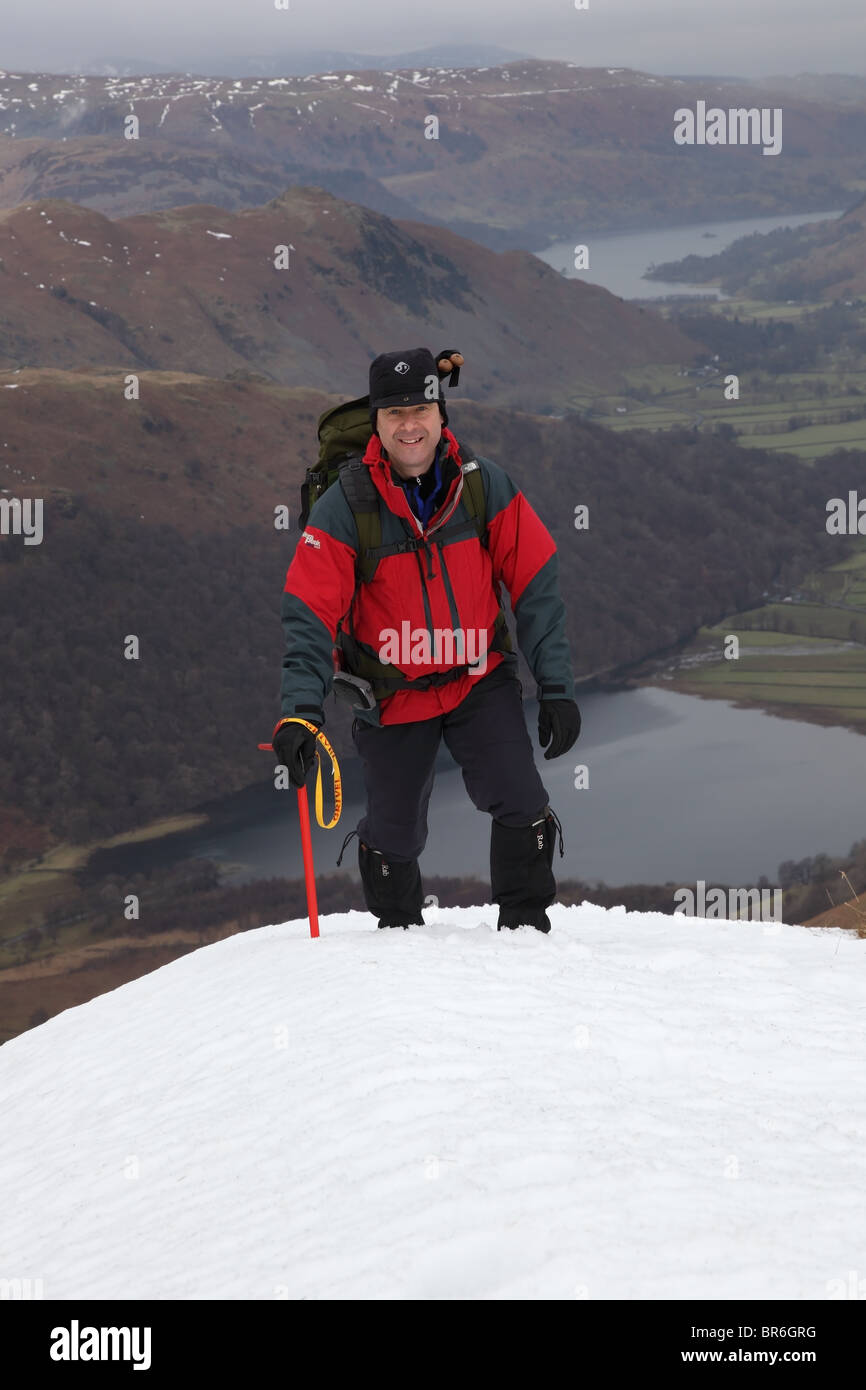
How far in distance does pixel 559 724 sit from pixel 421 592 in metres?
0.93

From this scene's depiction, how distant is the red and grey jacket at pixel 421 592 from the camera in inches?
220

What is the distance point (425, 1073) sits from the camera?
450cm

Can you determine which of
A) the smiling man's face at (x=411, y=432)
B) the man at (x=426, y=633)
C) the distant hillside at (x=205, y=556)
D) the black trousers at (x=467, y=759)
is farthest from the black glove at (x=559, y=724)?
the distant hillside at (x=205, y=556)

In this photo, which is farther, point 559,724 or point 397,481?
point 559,724

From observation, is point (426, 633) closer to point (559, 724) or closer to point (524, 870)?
point (559, 724)

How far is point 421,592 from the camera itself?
568 cm

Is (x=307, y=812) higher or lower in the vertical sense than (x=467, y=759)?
lower

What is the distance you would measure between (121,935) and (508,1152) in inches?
2939

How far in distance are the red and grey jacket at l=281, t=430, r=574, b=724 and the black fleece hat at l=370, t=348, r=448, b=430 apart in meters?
0.24

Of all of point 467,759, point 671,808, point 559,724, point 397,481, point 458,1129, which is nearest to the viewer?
point 458,1129

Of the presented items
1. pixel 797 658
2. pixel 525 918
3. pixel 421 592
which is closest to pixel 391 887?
pixel 525 918

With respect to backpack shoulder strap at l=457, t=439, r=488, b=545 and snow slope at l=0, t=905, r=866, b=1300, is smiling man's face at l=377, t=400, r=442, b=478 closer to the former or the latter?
backpack shoulder strap at l=457, t=439, r=488, b=545

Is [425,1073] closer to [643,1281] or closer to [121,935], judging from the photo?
[643,1281]

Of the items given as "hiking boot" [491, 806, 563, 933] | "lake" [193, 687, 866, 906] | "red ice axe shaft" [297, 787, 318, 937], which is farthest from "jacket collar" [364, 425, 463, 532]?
"lake" [193, 687, 866, 906]
